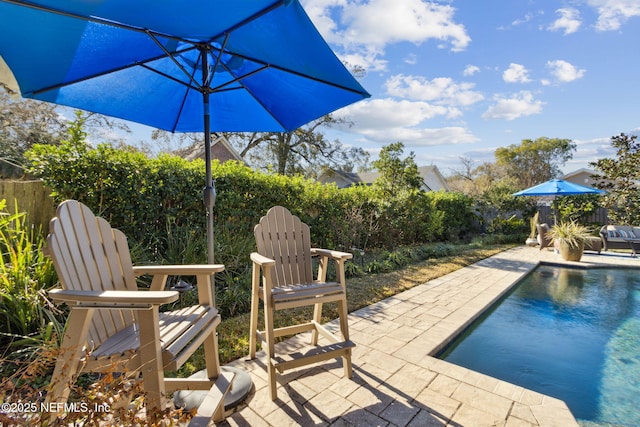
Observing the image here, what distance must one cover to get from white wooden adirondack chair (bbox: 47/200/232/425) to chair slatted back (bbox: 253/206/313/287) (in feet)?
2.24

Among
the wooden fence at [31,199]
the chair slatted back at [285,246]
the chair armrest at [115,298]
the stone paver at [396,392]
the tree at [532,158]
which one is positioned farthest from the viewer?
the tree at [532,158]

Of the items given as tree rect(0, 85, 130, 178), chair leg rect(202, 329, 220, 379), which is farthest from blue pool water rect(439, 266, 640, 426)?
tree rect(0, 85, 130, 178)

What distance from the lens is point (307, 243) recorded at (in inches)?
111

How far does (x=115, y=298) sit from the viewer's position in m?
1.29

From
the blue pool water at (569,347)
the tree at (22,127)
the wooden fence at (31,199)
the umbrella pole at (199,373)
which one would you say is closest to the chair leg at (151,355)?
the umbrella pole at (199,373)

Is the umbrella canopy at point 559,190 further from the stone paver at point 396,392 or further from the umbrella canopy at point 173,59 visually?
the umbrella canopy at point 173,59

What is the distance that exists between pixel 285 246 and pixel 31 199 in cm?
271

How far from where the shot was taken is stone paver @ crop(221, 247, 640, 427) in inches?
71.2

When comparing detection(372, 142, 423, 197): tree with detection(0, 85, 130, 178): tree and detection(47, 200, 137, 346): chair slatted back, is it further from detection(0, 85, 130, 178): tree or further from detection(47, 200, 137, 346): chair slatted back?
detection(0, 85, 130, 178): tree

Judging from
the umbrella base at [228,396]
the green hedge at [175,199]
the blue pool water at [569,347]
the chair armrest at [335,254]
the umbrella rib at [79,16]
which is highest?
the umbrella rib at [79,16]

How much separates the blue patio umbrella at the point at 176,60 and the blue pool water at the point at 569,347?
2.72m

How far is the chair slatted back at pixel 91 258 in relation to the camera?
59.6 inches

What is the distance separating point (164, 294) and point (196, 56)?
1.93m

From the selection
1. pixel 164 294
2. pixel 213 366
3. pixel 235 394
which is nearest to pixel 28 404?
pixel 164 294
